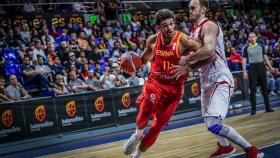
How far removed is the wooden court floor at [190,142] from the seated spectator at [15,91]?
3.62 metres

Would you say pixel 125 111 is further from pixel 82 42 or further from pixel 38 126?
pixel 82 42

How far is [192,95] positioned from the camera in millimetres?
14852

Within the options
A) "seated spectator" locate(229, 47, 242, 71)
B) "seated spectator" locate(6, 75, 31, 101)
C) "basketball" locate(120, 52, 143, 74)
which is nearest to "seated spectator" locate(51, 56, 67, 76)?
"seated spectator" locate(6, 75, 31, 101)

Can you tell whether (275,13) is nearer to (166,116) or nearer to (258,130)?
(258,130)

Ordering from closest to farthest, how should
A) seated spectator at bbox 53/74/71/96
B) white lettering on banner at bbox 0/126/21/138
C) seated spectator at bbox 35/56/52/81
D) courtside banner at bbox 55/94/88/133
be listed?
1. white lettering on banner at bbox 0/126/21/138
2. courtside banner at bbox 55/94/88/133
3. seated spectator at bbox 53/74/71/96
4. seated spectator at bbox 35/56/52/81

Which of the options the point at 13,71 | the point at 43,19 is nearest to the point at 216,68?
the point at 13,71

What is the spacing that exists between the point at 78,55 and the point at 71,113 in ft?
15.3

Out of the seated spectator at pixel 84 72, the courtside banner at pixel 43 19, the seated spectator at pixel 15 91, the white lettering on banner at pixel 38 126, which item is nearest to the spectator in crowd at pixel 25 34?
the courtside banner at pixel 43 19

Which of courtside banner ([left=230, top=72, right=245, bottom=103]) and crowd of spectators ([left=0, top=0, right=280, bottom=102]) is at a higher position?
crowd of spectators ([left=0, top=0, right=280, bottom=102])

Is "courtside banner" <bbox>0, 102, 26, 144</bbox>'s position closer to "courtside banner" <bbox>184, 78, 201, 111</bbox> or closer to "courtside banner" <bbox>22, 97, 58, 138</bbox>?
"courtside banner" <bbox>22, 97, 58, 138</bbox>

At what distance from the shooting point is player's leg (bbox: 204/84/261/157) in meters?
5.73

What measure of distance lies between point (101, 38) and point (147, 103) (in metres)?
12.3

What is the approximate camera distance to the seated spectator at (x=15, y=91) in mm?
12031

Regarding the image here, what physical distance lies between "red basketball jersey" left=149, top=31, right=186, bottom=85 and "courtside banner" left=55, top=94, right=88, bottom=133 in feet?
18.5
